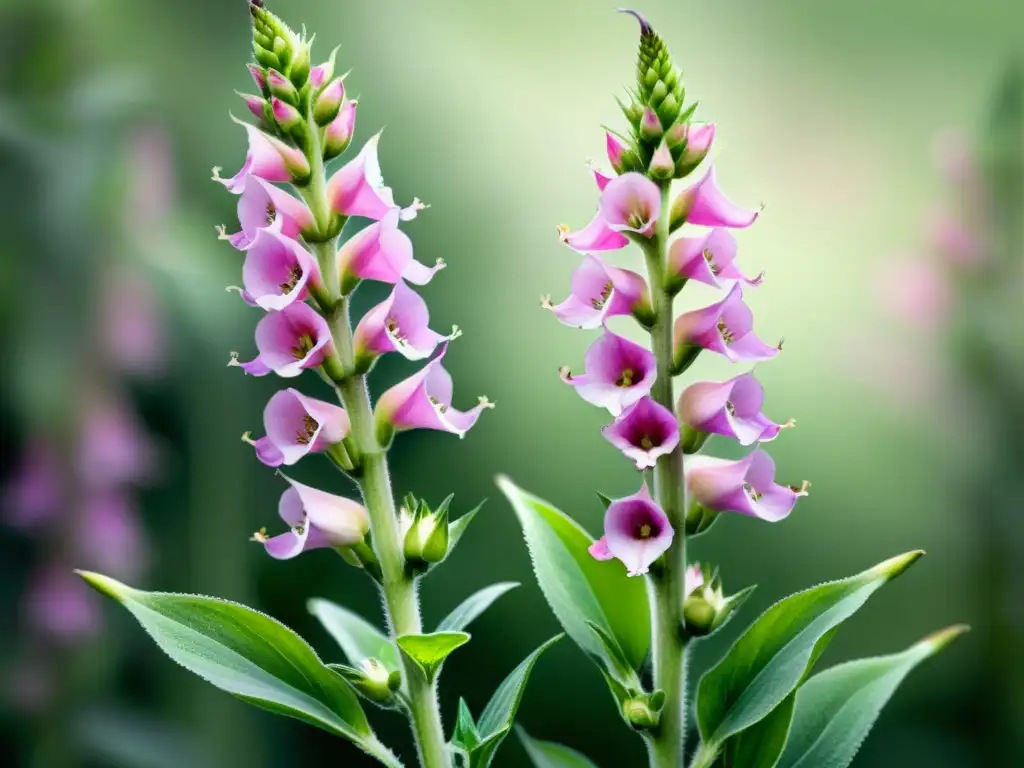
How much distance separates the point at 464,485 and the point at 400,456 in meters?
0.09

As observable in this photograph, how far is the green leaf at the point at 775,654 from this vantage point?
1.52ft

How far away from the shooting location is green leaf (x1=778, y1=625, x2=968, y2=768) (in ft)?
1.75

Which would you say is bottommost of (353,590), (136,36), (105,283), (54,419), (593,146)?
(353,590)

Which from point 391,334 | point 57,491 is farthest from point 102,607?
point 391,334

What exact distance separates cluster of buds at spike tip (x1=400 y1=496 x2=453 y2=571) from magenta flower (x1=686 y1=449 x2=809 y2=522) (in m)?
0.10

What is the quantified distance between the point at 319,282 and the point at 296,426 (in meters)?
0.06

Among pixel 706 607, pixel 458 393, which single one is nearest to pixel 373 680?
pixel 706 607

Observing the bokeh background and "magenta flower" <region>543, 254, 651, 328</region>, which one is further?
the bokeh background

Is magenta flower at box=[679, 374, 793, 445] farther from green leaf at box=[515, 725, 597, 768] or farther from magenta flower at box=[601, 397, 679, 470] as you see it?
green leaf at box=[515, 725, 597, 768]

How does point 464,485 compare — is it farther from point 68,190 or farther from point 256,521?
point 68,190

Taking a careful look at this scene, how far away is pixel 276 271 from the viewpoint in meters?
0.47

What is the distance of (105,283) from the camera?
57.2 inches

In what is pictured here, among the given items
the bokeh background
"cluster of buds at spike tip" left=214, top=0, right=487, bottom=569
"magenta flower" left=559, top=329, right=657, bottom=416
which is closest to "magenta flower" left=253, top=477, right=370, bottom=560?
"cluster of buds at spike tip" left=214, top=0, right=487, bottom=569

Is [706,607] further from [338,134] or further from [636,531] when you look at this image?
[338,134]
